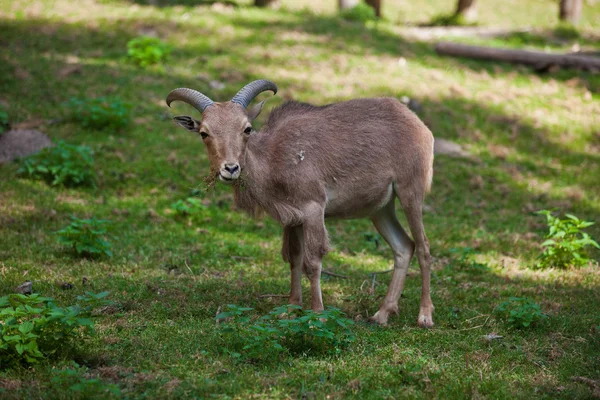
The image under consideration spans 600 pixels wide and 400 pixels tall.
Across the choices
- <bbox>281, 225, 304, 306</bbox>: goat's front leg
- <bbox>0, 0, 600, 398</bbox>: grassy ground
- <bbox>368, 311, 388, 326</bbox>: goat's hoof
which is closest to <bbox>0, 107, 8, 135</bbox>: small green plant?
<bbox>0, 0, 600, 398</bbox>: grassy ground

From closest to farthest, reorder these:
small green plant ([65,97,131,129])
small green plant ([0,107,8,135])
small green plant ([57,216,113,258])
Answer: small green plant ([57,216,113,258]) < small green plant ([0,107,8,135]) < small green plant ([65,97,131,129])

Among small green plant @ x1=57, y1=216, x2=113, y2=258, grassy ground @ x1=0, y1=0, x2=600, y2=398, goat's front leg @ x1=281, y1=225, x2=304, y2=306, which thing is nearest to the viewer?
grassy ground @ x1=0, y1=0, x2=600, y2=398

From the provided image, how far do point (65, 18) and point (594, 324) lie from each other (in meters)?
16.6

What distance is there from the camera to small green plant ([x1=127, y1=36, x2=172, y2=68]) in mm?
16984

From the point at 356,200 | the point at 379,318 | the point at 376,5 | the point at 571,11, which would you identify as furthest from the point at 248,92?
the point at 571,11

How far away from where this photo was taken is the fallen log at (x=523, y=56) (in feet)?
64.8

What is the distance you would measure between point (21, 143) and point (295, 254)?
7.03 meters

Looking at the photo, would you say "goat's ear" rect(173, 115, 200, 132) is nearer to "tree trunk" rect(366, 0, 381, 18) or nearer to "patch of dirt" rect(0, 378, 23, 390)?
"patch of dirt" rect(0, 378, 23, 390)

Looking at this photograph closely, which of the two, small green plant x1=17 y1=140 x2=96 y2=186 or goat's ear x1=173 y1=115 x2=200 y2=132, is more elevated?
goat's ear x1=173 y1=115 x2=200 y2=132

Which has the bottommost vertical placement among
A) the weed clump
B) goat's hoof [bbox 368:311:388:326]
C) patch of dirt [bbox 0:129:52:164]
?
goat's hoof [bbox 368:311:388:326]

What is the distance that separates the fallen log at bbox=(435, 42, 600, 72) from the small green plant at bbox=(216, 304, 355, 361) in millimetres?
15080

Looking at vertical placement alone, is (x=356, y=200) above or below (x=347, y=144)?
below

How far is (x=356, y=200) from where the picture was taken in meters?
8.52

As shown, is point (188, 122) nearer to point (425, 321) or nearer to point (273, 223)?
point (425, 321)
